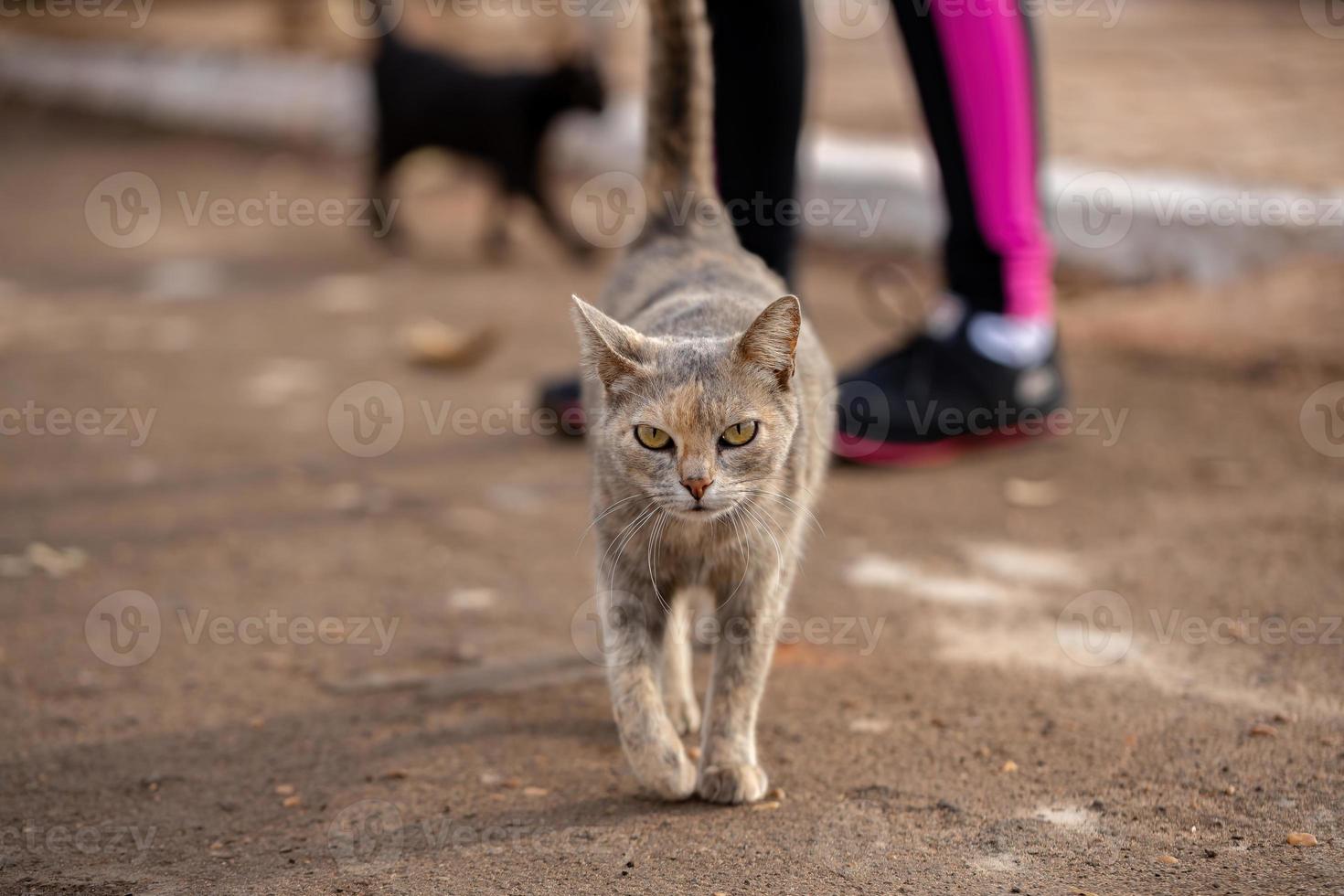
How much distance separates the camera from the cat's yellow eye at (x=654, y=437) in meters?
2.22

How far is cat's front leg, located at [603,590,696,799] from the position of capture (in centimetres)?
215

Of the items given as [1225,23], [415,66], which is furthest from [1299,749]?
[1225,23]

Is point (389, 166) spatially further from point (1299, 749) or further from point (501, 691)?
point (1299, 749)

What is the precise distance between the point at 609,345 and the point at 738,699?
0.63 m

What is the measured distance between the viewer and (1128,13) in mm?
8859

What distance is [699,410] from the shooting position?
219cm
